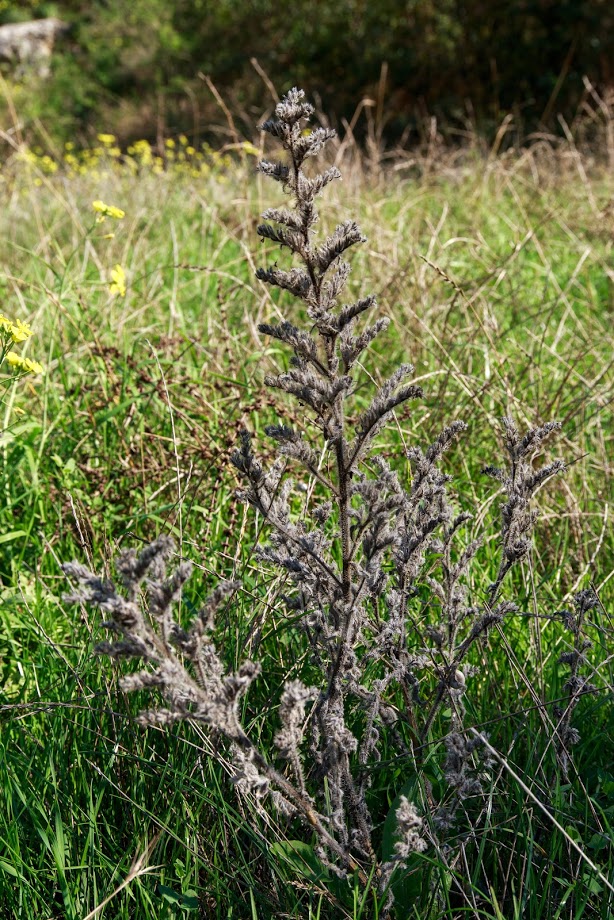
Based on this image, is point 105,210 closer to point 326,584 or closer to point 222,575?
point 222,575

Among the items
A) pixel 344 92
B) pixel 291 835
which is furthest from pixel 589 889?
pixel 344 92

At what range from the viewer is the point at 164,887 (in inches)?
51.6

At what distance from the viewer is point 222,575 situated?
2.02 m

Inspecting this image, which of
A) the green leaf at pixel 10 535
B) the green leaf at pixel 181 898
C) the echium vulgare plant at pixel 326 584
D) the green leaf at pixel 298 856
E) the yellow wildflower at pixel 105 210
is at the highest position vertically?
the yellow wildflower at pixel 105 210

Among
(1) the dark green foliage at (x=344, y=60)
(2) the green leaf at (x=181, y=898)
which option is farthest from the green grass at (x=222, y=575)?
(1) the dark green foliage at (x=344, y=60)

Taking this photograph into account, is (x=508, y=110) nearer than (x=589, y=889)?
No

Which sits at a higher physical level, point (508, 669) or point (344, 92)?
point (344, 92)

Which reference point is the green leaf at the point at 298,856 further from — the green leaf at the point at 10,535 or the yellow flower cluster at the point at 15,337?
the green leaf at the point at 10,535

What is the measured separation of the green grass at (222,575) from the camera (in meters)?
1.34

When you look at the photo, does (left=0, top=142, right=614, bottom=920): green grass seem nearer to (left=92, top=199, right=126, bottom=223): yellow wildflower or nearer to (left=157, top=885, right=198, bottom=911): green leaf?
(left=157, top=885, right=198, bottom=911): green leaf

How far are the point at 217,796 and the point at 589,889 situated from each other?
57cm

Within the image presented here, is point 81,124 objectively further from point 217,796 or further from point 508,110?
point 217,796

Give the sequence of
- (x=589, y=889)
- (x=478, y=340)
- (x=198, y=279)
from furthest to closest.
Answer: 1. (x=198, y=279)
2. (x=478, y=340)
3. (x=589, y=889)

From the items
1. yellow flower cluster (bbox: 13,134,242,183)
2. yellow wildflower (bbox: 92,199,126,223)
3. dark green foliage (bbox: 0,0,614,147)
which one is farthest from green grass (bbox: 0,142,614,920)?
dark green foliage (bbox: 0,0,614,147)
